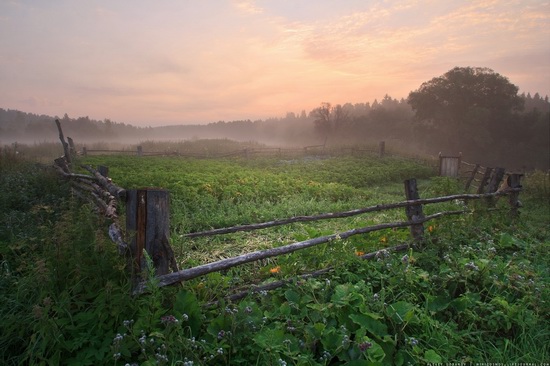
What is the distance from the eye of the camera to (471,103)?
134 ft

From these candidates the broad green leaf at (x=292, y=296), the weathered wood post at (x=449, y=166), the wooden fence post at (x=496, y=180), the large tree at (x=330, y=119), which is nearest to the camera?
Answer: the broad green leaf at (x=292, y=296)

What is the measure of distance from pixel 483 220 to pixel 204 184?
7517mm

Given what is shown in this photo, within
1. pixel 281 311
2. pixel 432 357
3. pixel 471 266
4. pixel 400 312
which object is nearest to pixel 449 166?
pixel 471 266

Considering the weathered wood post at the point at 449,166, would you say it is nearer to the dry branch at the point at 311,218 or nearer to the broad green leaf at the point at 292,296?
the dry branch at the point at 311,218

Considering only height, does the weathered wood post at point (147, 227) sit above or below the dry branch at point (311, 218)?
above

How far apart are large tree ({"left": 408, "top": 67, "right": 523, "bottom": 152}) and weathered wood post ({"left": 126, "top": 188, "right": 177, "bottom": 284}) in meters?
43.7

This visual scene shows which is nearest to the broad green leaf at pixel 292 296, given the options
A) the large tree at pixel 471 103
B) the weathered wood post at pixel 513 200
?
the weathered wood post at pixel 513 200

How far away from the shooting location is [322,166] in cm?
2144

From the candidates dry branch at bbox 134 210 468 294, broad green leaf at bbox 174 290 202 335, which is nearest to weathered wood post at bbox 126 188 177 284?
dry branch at bbox 134 210 468 294

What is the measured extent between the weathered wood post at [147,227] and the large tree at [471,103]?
4375 centimetres

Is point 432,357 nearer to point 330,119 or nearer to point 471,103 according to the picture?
point 471,103

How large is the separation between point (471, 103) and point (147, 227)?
4619 centimetres

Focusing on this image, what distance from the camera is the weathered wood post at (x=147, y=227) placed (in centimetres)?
301

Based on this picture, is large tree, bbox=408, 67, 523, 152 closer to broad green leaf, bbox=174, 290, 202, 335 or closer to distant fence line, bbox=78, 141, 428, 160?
distant fence line, bbox=78, 141, 428, 160
